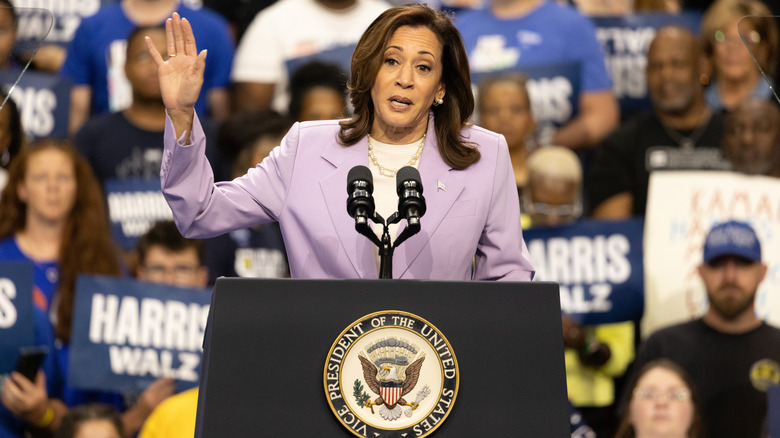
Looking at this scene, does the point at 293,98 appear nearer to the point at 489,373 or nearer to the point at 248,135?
the point at 248,135

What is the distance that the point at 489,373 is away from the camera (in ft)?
8.30

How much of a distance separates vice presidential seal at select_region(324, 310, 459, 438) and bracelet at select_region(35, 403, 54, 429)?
279 centimetres

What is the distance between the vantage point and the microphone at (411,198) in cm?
257

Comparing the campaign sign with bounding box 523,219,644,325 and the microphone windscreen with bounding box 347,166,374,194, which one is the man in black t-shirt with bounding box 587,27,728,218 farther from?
the microphone windscreen with bounding box 347,166,374,194

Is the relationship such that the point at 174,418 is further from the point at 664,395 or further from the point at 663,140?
the point at 663,140

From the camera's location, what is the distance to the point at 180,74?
283 cm

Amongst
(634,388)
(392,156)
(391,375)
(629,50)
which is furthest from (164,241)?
(391,375)

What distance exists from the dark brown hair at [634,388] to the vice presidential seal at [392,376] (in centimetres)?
280

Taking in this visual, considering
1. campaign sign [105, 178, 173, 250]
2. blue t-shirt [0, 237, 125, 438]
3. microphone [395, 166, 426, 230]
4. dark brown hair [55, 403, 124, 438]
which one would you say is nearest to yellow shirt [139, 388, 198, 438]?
dark brown hair [55, 403, 124, 438]

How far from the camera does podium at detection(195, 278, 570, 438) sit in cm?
247

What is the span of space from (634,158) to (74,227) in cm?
273

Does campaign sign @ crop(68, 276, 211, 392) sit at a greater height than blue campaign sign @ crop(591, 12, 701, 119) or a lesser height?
lesser

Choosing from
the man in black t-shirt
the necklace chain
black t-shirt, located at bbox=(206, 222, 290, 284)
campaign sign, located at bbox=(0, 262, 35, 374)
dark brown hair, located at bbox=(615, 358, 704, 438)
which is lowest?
dark brown hair, located at bbox=(615, 358, 704, 438)

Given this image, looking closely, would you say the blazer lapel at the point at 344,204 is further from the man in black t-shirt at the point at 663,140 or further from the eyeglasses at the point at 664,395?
the man in black t-shirt at the point at 663,140
